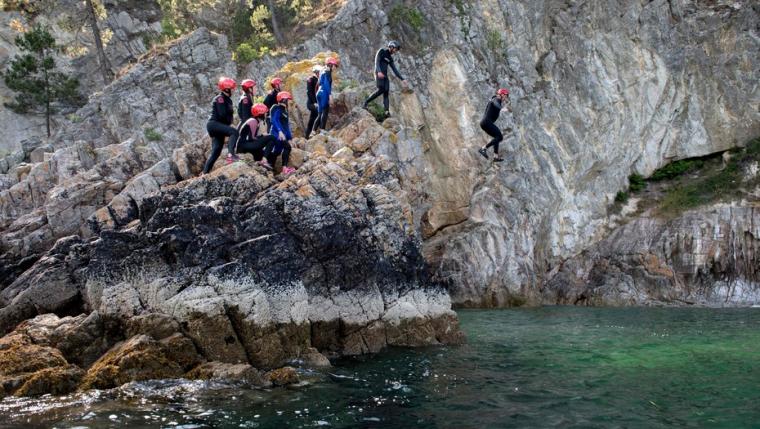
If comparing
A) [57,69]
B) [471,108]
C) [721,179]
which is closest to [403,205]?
[471,108]

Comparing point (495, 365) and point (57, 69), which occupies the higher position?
point (57, 69)

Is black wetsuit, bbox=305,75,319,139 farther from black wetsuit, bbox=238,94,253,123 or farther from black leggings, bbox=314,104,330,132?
black wetsuit, bbox=238,94,253,123

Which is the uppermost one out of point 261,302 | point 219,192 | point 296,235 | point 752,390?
point 219,192

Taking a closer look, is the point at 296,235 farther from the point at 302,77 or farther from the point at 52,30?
the point at 52,30

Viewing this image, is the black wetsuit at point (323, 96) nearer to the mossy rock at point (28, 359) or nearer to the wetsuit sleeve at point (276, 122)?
the wetsuit sleeve at point (276, 122)

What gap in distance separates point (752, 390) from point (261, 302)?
960cm

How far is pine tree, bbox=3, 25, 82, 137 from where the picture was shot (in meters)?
32.9

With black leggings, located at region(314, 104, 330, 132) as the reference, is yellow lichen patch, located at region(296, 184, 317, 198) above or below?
below

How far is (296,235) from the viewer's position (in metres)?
13.2

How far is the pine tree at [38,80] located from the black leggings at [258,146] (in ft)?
86.0

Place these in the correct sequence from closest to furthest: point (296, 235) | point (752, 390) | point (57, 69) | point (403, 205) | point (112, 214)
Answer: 1. point (752, 390)
2. point (296, 235)
3. point (112, 214)
4. point (403, 205)
5. point (57, 69)

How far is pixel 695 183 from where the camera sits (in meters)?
28.0

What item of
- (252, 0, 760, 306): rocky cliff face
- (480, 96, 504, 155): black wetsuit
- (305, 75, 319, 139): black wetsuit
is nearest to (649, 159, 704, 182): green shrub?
(252, 0, 760, 306): rocky cliff face

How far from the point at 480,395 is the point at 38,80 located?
124 ft
